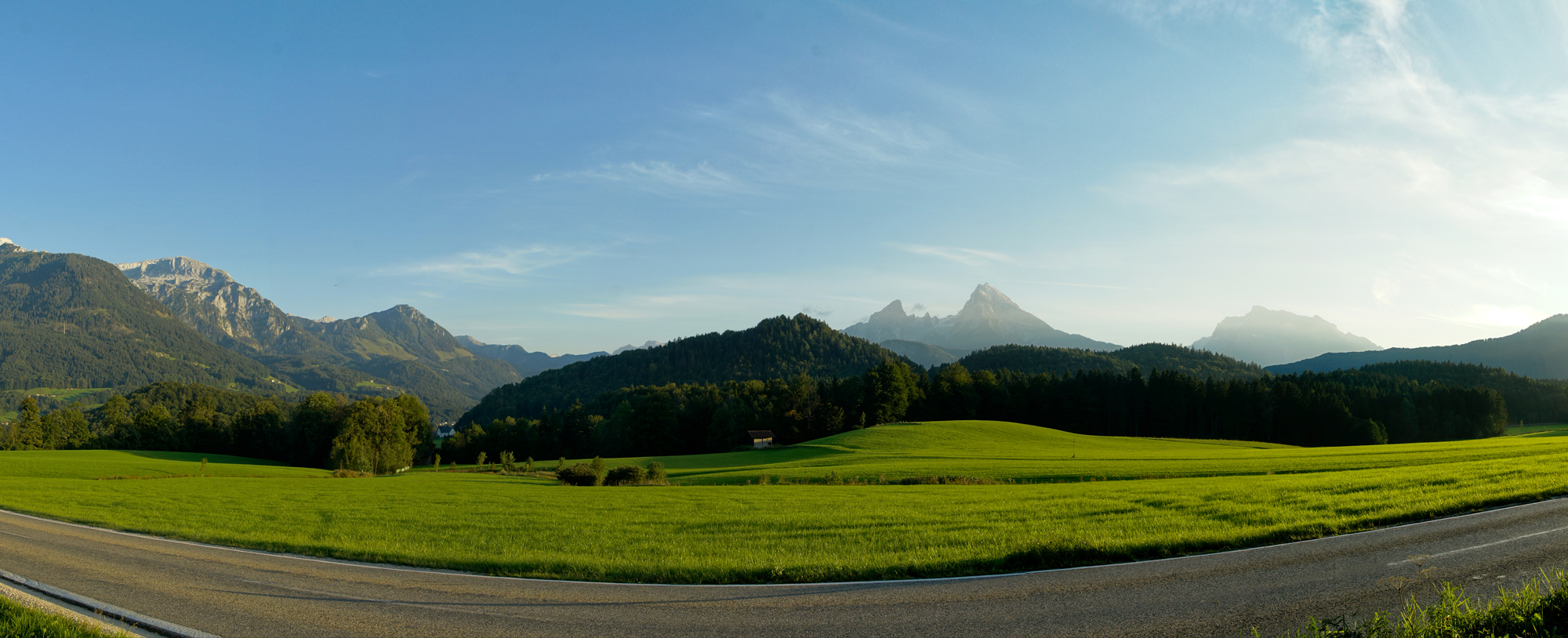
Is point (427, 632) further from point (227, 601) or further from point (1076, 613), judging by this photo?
point (1076, 613)

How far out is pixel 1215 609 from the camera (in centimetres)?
1001

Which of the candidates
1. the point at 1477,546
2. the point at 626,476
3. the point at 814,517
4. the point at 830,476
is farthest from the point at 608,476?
the point at 1477,546

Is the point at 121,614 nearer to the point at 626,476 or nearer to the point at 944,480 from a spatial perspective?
the point at 944,480

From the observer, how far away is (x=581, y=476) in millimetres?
54281

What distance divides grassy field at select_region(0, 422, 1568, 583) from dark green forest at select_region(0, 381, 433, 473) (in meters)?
59.8

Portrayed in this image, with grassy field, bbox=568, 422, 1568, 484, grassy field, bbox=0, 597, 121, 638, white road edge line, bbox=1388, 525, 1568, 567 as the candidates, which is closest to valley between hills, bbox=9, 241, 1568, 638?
grassy field, bbox=568, 422, 1568, 484

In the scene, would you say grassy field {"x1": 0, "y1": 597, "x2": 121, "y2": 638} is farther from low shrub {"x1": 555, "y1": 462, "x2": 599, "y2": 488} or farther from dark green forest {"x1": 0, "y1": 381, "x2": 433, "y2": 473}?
dark green forest {"x1": 0, "y1": 381, "x2": 433, "y2": 473}

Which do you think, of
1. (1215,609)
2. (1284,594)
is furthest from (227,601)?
(1284,594)

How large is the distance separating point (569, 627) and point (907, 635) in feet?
17.6

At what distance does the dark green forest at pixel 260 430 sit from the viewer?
335 feet

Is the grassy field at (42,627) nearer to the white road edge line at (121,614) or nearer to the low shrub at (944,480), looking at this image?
the white road edge line at (121,614)

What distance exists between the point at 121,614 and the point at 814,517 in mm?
17986

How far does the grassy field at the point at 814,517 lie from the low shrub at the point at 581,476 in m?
8.28

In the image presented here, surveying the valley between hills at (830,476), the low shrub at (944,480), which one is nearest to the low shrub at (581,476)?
the valley between hills at (830,476)
